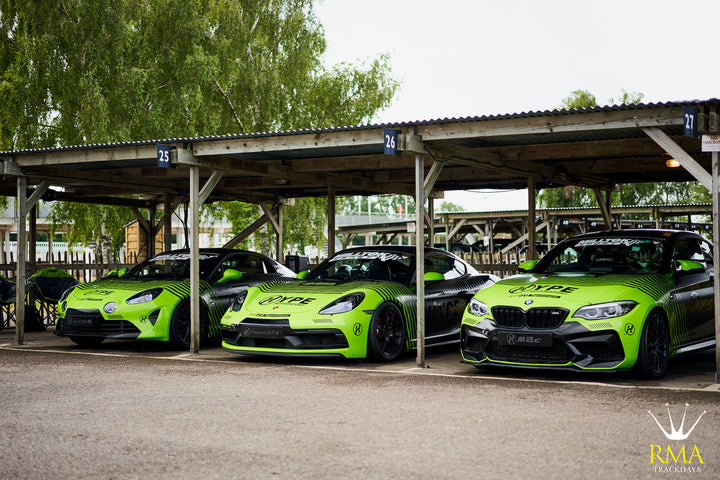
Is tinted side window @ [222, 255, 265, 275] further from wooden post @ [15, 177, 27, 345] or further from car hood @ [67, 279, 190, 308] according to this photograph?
wooden post @ [15, 177, 27, 345]

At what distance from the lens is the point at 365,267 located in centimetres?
1121

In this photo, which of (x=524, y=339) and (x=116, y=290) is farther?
(x=116, y=290)

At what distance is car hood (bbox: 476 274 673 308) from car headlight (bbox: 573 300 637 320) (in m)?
0.06

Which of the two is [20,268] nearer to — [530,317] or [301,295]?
[301,295]

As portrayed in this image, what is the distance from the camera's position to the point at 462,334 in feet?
30.1

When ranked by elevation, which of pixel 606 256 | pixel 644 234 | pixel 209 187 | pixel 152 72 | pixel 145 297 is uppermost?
pixel 152 72

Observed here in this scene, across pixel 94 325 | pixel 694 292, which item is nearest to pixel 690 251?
pixel 694 292

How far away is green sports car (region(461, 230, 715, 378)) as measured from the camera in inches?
325

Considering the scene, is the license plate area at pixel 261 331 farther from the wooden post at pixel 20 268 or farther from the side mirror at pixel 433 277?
the wooden post at pixel 20 268

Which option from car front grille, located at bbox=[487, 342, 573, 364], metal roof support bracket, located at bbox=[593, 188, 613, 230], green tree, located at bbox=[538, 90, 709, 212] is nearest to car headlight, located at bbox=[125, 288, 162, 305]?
car front grille, located at bbox=[487, 342, 573, 364]

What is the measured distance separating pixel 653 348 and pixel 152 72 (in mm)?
22078

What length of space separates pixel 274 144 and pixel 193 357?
299 centimetres

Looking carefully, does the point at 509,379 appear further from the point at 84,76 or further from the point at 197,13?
the point at 197,13

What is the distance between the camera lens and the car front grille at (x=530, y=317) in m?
8.43
